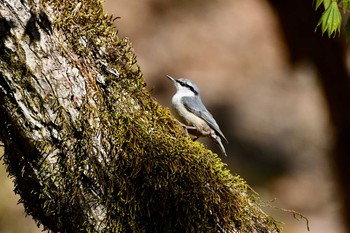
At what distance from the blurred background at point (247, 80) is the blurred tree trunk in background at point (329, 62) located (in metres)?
0.13

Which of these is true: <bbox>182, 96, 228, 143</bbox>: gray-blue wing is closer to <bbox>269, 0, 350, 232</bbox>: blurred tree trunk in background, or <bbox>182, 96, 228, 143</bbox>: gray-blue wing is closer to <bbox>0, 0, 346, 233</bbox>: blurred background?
<bbox>0, 0, 346, 233</bbox>: blurred background

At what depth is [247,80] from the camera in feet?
36.0

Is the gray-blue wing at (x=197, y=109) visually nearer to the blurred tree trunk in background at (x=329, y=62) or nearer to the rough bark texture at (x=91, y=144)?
the rough bark texture at (x=91, y=144)

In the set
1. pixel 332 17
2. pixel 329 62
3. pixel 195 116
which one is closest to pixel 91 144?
pixel 332 17

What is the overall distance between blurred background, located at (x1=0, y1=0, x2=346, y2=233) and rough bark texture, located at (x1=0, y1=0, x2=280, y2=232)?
746 cm

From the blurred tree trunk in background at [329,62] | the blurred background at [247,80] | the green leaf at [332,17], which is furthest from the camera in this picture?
the blurred background at [247,80]

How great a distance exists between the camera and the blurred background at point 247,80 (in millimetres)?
10500

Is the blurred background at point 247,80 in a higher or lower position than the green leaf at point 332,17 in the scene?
higher

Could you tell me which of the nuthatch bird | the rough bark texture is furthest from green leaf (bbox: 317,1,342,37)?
the nuthatch bird

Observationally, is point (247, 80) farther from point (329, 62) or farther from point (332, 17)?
point (332, 17)

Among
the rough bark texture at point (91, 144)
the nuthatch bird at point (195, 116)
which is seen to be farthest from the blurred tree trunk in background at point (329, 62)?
the rough bark texture at point (91, 144)

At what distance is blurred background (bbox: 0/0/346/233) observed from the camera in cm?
1050

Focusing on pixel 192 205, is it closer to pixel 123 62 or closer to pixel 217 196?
pixel 217 196

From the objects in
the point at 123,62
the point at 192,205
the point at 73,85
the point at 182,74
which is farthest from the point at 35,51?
the point at 182,74
